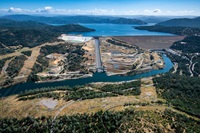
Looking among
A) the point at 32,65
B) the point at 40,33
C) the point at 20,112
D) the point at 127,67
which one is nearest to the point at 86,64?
the point at 127,67

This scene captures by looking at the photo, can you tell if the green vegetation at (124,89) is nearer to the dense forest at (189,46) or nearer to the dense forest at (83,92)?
the dense forest at (83,92)

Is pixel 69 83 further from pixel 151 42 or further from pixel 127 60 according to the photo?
pixel 151 42

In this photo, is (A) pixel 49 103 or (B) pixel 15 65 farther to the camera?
(B) pixel 15 65

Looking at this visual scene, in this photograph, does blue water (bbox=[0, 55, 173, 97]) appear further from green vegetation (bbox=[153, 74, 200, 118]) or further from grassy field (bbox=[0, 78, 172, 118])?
green vegetation (bbox=[153, 74, 200, 118])

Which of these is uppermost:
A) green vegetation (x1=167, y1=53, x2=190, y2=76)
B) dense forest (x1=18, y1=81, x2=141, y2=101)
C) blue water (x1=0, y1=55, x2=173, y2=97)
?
green vegetation (x1=167, y1=53, x2=190, y2=76)

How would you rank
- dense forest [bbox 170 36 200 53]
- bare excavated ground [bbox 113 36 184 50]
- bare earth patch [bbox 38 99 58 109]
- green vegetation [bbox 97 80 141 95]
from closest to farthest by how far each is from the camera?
bare earth patch [bbox 38 99 58 109] < green vegetation [bbox 97 80 141 95] < dense forest [bbox 170 36 200 53] < bare excavated ground [bbox 113 36 184 50]

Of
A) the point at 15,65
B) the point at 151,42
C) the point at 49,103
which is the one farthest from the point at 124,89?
the point at 151,42

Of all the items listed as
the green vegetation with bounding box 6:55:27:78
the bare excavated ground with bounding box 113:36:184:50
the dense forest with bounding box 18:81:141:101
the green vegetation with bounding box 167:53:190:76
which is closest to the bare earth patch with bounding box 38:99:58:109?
the dense forest with bounding box 18:81:141:101
